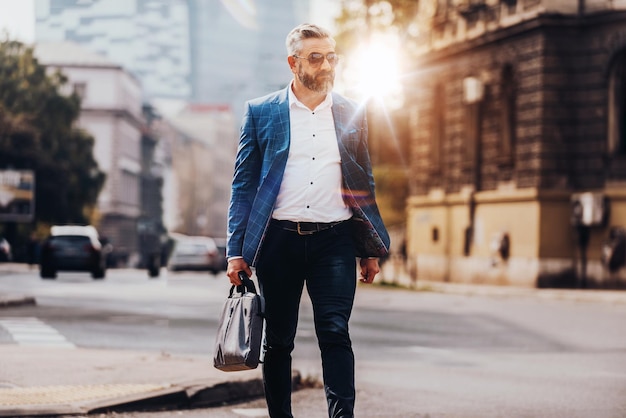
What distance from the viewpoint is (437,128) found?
3906cm

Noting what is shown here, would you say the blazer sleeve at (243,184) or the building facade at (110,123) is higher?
the building facade at (110,123)

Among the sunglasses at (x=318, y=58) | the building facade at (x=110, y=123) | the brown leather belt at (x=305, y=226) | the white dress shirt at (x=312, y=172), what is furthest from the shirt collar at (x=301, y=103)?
the building facade at (x=110, y=123)

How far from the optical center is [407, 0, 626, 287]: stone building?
31.4 meters

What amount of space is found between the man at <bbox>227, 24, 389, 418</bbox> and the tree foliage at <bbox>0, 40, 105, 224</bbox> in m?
56.6

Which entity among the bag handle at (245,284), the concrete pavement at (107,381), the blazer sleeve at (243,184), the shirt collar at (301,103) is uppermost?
the shirt collar at (301,103)

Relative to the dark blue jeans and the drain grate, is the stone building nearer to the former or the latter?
the drain grate

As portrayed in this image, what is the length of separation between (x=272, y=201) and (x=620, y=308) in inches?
706

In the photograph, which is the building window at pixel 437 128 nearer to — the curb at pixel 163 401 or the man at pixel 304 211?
the curb at pixel 163 401

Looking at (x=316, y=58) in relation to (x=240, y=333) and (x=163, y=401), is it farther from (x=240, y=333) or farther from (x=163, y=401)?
(x=163, y=401)

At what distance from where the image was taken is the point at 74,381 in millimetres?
9109

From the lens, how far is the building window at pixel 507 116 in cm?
3412

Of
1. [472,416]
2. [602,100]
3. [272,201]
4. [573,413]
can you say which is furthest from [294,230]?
[602,100]

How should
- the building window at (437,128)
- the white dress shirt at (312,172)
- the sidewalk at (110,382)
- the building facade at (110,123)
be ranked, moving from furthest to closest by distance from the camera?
the building facade at (110,123) < the building window at (437,128) < the sidewalk at (110,382) < the white dress shirt at (312,172)

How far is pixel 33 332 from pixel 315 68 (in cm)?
870
